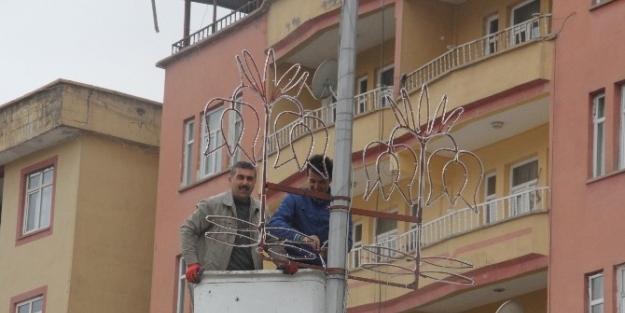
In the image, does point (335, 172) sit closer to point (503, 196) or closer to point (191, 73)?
point (503, 196)

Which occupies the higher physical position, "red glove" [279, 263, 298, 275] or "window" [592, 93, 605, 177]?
"window" [592, 93, 605, 177]

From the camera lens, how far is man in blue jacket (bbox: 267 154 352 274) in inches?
631

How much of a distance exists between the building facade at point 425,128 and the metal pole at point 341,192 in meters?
12.7

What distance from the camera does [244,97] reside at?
1604 inches

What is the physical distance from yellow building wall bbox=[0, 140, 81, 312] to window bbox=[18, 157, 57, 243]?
0.16 meters

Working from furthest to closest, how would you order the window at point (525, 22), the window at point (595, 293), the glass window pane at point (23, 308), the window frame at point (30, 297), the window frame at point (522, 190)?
the glass window pane at point (23, 308), the window frame at point (30, 297), the window at point (525, 22), the window frame at point (522, 190), the window at point (595, 293)

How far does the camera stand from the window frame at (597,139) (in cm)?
3047

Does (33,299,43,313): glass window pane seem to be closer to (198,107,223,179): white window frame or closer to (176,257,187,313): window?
(176,257,187,313): window

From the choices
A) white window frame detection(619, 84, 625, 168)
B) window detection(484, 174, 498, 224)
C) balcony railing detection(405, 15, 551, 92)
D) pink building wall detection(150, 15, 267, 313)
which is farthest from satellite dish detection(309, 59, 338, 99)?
white window frame detection(619, 84, 625, 168)

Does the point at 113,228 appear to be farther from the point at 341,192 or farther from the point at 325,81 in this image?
the point at 341,192

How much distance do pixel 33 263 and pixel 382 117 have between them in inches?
510

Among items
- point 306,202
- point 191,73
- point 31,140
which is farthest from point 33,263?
point 306,202

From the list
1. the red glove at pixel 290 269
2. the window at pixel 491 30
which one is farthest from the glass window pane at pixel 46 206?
the red glove at pixel 290 269

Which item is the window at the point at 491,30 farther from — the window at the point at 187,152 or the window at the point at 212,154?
the window at the point at 187,152
